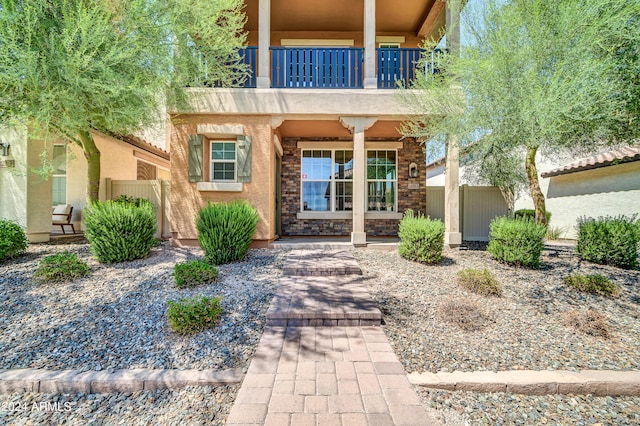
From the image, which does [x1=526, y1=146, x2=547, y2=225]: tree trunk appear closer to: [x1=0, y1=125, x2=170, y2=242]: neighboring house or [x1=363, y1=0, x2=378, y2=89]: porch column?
[x1=363, y1=0, x2=378, y2=89]: porch column

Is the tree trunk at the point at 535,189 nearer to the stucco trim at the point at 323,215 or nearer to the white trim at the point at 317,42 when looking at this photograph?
the stucco trim at the point at 323,215

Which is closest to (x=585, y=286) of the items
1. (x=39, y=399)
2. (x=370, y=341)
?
(x=370, y=341)

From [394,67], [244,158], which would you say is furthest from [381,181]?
[244,158]

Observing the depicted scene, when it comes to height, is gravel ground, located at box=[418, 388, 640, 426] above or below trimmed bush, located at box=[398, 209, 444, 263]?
below

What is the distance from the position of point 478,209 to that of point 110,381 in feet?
33.4

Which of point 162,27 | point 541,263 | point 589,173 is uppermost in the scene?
point 162,27

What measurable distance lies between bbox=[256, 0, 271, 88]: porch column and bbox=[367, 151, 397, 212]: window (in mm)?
4336

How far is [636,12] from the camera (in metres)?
4.16

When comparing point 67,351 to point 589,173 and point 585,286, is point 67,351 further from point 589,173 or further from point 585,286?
point 589,173

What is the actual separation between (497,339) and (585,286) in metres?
2.51

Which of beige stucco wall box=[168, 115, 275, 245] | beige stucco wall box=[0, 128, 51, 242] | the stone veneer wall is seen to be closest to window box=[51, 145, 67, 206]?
beige stucco wall box=[0, 128, 51, 242]

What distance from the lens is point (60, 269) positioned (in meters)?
4.48

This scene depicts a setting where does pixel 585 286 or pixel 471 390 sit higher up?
pixel 585 286

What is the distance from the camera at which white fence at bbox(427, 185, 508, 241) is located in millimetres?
9289
